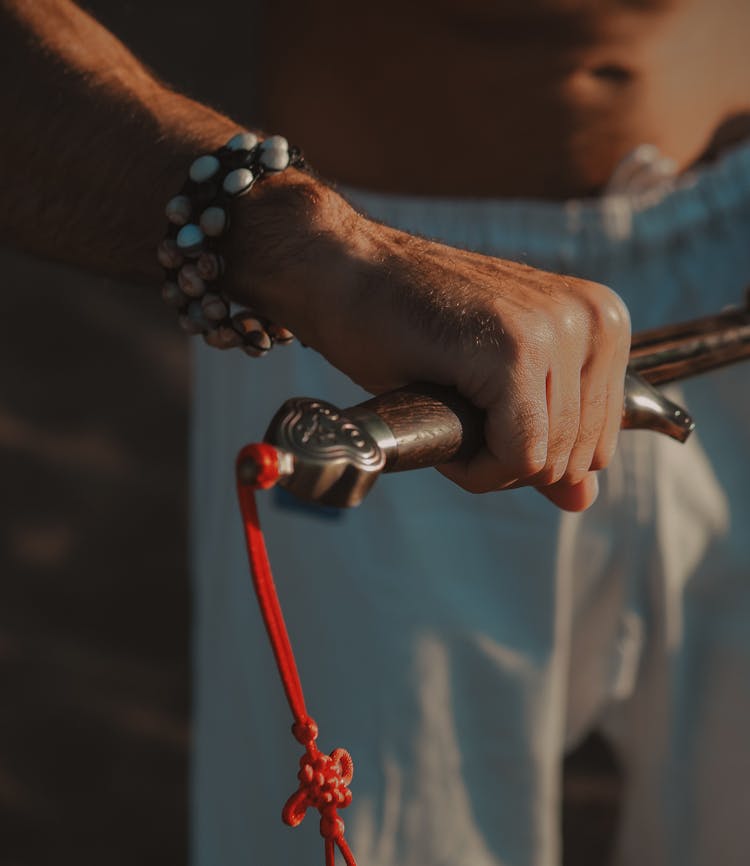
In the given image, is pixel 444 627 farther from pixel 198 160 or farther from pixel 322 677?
pixel 198 160

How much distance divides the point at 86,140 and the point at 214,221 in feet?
0.49

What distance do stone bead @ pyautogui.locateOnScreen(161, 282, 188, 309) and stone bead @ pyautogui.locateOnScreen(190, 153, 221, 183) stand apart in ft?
0.22

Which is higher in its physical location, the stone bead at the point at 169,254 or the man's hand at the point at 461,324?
the stone bead at the point at 169,254

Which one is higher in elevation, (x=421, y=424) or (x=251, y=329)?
(x=251, y=329)

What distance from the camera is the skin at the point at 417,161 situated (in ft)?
2.12

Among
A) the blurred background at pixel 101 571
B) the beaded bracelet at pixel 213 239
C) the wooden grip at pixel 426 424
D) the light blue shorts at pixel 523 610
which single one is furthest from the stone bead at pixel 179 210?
the blurred background at pixel 101 571

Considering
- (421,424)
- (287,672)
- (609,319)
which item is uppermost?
(609,319)

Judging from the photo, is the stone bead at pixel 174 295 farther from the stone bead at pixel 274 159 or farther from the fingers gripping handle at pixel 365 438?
the fingers gripping handle at pixel 365 438

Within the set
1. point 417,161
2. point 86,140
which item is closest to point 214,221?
point 86,140

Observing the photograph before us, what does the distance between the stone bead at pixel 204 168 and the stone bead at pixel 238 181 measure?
1 cm

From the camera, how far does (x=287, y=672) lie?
1.91 ft

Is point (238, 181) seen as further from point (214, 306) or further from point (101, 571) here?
point (101, 571)

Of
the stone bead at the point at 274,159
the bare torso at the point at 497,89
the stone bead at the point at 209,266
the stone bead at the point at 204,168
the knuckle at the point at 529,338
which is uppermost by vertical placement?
the bare torso at the point at 497,89

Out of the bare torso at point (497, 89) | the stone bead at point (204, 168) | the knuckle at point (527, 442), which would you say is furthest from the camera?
the bare torso at point (497, 89)
